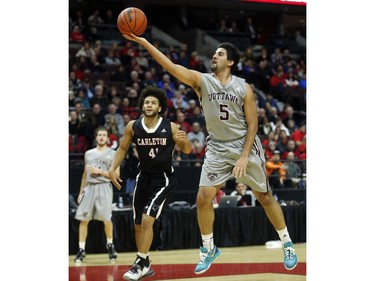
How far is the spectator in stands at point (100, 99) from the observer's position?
13.8 meters

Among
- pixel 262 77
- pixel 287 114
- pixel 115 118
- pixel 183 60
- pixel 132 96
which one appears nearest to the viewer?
pixel 115 118

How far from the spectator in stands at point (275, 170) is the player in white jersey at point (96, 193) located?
158 inches

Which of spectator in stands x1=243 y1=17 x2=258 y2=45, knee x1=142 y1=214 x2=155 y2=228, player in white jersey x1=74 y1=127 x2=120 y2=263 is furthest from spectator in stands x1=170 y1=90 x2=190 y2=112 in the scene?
knee x1=142 y1=214 x2=155 y2=228

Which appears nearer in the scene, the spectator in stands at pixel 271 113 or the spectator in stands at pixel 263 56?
the spectator in stands at pixel 271 113

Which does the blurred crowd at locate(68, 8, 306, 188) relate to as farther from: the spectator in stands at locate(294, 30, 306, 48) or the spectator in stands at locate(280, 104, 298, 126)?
the spectator in stands at locate(294, 30, 306, 48)

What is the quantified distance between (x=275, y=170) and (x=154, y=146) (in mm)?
6807

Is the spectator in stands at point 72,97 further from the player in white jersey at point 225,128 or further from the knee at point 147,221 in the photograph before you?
the player in white jersey at point 225,128

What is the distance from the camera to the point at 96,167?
387 inches

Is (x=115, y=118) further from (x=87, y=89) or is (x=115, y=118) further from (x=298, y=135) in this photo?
(x=298, y=135)

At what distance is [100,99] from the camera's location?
13.8 metres

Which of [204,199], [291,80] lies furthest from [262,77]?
[204,199]

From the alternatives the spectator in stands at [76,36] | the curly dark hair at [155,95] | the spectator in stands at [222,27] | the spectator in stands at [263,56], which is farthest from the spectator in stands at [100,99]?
the curly dark hair at [155,95]

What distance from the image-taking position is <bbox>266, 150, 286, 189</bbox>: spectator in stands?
1317 centimetres
